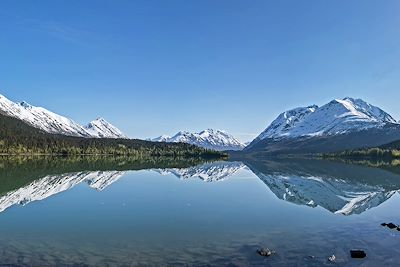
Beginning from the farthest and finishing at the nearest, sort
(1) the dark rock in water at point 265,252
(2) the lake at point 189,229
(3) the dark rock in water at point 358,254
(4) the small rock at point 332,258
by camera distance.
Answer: (3) the dark rock in water at point 358,254
(1) the dark rock in water at point 265,252
(2) the lake at point 189,229
(4) the small rock at point 332,258

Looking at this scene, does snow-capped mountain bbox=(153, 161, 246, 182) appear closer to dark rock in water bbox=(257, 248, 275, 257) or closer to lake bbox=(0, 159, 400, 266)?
lake bbox=(0, 159, 400, 266)

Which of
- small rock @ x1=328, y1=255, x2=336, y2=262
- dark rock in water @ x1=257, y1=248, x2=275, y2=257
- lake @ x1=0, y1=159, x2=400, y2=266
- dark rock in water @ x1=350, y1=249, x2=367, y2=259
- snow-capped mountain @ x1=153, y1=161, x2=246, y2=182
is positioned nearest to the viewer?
small rock @ x1=328, y1=255, x2=336, y2=262

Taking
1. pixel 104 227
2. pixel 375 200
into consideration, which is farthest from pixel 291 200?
pixel 104 227

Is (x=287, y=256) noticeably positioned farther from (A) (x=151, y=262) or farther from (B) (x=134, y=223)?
(B) (x=134, y=223)

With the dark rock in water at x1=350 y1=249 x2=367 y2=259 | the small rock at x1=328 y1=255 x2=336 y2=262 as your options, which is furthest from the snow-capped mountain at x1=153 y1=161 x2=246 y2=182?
the small rock at x1=328 y1=255 x2=336 y2=262

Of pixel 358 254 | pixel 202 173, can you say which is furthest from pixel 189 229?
pixel 202 173

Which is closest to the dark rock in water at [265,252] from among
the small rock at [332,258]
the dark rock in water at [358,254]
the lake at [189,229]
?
the lake at [189,229]

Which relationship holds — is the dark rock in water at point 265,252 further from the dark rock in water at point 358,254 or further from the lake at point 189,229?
the dark rock in water at point 358,254

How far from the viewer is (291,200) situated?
2275 inches

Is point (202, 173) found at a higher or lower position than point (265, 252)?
higher

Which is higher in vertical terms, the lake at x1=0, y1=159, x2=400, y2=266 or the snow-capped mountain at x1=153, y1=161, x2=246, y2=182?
the snow-capped mountain at x1=153, y1=161, x2=246, y2=182

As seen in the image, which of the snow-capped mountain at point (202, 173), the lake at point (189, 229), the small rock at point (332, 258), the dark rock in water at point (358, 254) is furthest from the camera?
the snow-capped mountain at point (202, 173)

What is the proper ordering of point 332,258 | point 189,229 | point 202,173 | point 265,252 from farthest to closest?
point 202,173 < point 189,229 < point 265,252 < point 332,258

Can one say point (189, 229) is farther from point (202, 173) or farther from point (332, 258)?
point (202, 173)
